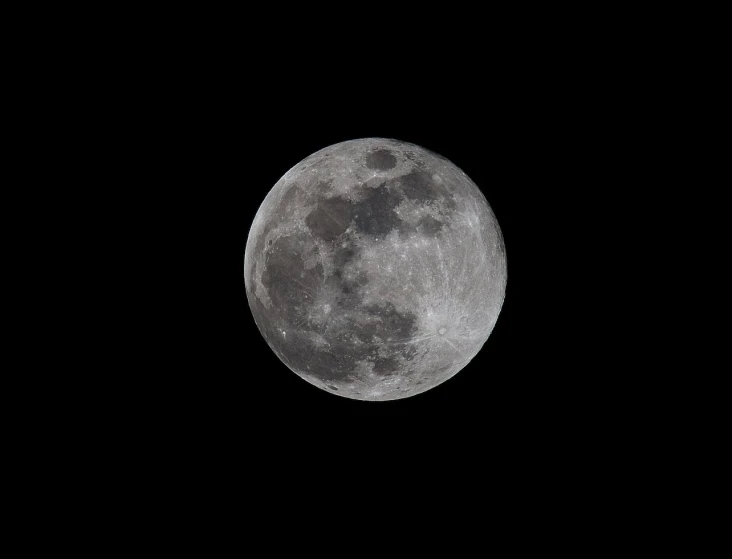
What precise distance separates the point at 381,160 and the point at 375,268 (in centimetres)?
100

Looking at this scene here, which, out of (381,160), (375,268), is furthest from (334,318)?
(381,160)

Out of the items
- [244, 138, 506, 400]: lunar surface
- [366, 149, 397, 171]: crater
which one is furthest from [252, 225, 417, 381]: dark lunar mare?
[366, 149, 397, 171]: crater

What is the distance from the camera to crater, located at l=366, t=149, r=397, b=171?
15.2ft

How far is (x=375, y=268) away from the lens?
4.31 m

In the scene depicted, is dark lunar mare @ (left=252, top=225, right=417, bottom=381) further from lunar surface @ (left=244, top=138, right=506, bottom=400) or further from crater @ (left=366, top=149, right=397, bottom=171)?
crater @ (left=366, top=149, right=397, bottom=171)

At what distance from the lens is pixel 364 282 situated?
4324 mm

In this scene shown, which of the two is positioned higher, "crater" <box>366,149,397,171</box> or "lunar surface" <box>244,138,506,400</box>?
"crater" <box>366,149,397,171</box>

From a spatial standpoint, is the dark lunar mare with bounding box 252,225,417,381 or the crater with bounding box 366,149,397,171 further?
the crater with bounding box 366,149,397,171

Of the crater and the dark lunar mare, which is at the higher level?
the crater

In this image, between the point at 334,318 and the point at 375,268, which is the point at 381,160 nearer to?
the point at 375,268

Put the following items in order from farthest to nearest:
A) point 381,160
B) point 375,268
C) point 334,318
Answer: point 381,160, point 334,318, point 375,268

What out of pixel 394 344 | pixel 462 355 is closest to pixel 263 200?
pixel 394 344

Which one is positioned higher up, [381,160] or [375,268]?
[381,160]

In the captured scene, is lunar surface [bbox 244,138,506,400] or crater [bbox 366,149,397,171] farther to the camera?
crater [bbox 366,149,397,171]
